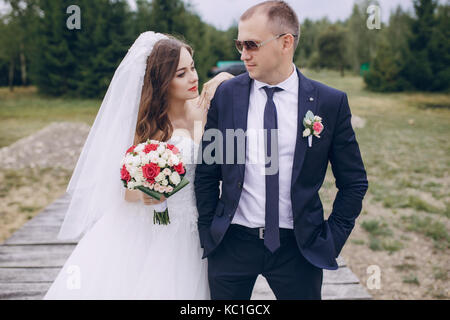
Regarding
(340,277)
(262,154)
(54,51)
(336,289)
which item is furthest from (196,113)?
(54,51)

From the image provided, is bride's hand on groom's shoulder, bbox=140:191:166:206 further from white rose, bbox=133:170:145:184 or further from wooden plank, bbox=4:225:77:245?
wooden plank, bbox=4:225:77:245

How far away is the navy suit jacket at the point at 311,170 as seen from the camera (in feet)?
7.47

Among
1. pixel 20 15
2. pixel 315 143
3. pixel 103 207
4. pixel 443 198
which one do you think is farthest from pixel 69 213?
pixel 20 15

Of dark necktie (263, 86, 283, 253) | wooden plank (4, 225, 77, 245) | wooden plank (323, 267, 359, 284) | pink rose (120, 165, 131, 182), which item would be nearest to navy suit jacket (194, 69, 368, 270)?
dark necktie (263, 86, 283, 253)

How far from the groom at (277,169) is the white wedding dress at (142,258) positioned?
0.48 metres

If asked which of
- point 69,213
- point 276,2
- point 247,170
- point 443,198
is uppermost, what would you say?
point 276,2

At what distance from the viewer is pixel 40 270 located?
435 centimetres

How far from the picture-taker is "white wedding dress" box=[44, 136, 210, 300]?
2803mm

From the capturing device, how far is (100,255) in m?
2.93

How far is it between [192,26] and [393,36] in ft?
39.3

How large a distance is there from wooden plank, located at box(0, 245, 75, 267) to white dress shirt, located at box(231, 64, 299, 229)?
308 cm

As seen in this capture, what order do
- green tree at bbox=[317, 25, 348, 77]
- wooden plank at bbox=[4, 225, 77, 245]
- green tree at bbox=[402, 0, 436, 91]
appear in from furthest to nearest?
green tree at bbox=[317, 25, 348, 77] < green tree at bbox=[402, 0, 436, 91] < wooden plank at bbox=[4, 225, 77, 245]
